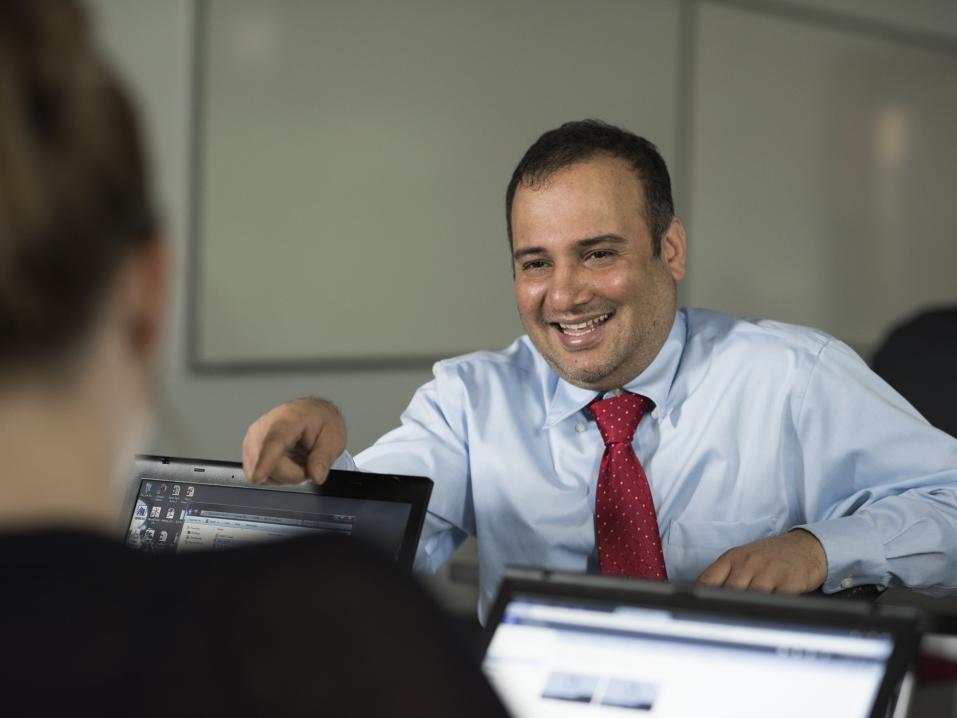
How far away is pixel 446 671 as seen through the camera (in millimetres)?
488

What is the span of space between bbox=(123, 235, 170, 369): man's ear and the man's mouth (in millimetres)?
1154

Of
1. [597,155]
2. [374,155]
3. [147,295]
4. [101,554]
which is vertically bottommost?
[101,554]

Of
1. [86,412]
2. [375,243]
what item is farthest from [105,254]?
[375,243]

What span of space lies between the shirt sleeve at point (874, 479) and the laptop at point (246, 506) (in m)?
0.53

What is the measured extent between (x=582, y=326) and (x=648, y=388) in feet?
0.43

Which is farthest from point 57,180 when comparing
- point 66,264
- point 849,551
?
point 849,551

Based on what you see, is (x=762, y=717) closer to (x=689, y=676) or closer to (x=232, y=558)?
(x=689, y=676)

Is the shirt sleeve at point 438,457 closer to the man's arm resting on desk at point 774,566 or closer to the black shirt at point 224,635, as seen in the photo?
the man's arm resting on desk at point 774,566

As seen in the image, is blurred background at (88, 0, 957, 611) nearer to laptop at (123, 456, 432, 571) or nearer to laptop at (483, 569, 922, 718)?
laptop at (123, 456, 432, 571)

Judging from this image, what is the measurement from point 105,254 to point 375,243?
3.46 meters

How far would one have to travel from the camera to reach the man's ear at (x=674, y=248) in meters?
1.75

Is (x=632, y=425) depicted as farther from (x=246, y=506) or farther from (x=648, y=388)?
(x=246, y=506)

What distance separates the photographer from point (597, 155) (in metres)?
1.65

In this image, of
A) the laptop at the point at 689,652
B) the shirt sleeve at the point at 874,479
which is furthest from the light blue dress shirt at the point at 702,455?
the laptop at the point at 689,652
